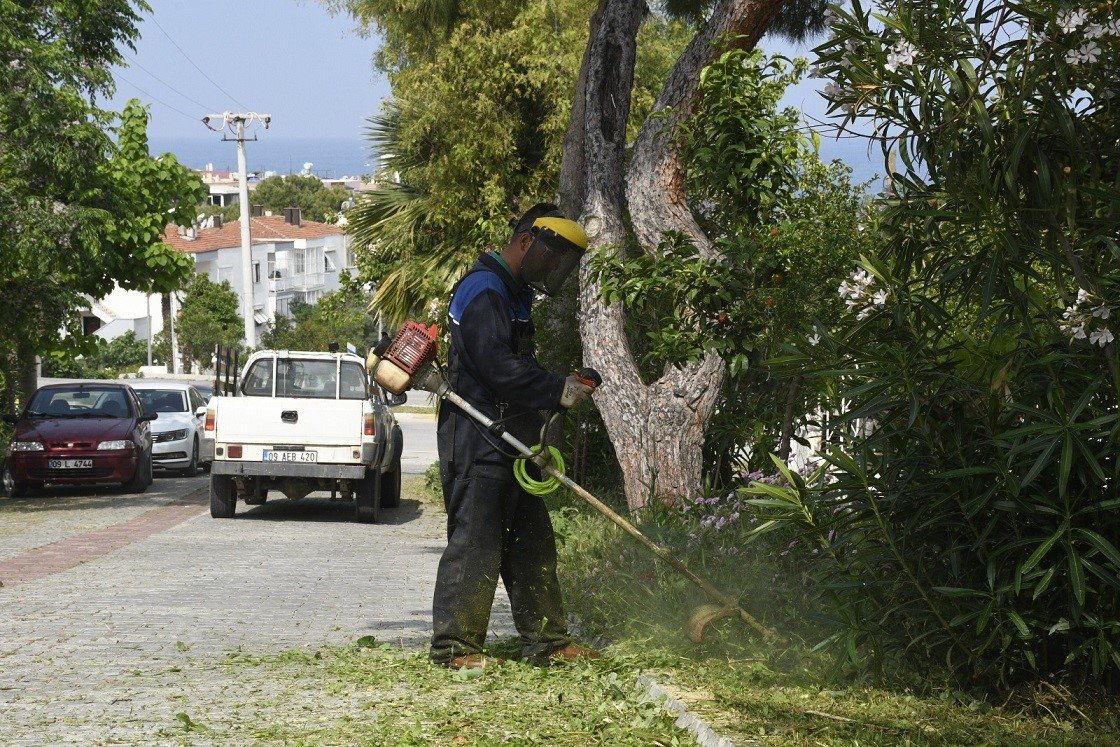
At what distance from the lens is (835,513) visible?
598cm

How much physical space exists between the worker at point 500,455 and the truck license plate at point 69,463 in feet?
49.4

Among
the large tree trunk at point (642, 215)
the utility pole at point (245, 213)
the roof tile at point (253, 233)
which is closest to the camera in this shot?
the large tree trunk at point (642, 215)

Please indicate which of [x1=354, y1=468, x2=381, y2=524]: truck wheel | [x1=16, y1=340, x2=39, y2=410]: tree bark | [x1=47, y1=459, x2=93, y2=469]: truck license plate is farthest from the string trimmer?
[x1=16, y1=340, x2=39, y2=410]: tree bark

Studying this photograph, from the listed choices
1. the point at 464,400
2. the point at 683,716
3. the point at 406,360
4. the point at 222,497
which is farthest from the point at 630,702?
the point at 222,497

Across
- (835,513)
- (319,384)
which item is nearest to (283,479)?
(319,384)

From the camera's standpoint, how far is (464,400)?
7008 millimetres

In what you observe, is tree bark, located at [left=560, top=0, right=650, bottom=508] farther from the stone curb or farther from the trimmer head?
the stone curb

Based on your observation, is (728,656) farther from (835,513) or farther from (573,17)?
(573,17)

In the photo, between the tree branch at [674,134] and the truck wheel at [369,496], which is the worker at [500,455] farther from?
the truck wheel at [369,496]

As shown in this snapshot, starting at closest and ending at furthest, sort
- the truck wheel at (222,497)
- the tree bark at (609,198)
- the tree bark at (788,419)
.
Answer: the tree bark at (788,419) < the tree bark at (609,198) < the truck wheel at (222,497)

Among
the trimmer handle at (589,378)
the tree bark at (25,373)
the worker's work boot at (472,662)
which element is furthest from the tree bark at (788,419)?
the tree bark at (25,373)

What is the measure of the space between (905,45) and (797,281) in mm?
4562

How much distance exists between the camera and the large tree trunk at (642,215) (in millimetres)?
10438

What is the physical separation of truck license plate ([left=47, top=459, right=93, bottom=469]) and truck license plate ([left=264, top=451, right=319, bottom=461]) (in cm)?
569
